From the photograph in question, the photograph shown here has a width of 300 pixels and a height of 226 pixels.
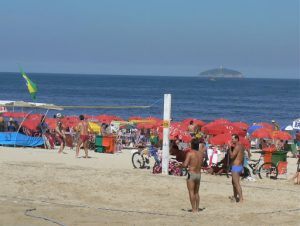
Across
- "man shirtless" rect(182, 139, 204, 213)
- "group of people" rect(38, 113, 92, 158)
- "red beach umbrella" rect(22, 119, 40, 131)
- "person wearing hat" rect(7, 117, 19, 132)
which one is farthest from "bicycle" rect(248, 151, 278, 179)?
"person wearing hat" rect(7, 117, 19, 132)

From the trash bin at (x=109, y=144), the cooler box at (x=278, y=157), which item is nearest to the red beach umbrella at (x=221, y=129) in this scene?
the trash bin at (x=109, y=144)

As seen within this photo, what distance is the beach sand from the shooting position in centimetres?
1047

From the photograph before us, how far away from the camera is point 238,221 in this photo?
1043 cm

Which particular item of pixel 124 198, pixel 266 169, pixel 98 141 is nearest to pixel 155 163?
pixel 266 169

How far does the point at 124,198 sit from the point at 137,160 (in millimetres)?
5240

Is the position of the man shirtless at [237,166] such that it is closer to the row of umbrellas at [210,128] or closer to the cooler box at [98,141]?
the row of umbrellas at [210,128]

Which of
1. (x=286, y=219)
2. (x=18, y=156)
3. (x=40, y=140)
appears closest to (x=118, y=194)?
(x=286, y=219)

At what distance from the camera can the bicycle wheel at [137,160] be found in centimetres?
1777

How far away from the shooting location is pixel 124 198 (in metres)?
12.6

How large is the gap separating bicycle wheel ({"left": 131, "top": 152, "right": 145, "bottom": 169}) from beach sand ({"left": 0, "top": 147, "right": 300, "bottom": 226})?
2.14ft

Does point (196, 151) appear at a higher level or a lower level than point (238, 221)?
higher

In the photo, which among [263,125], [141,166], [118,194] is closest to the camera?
[118,194]

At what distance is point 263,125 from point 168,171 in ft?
44.6

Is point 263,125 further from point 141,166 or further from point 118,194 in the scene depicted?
point 118,194
